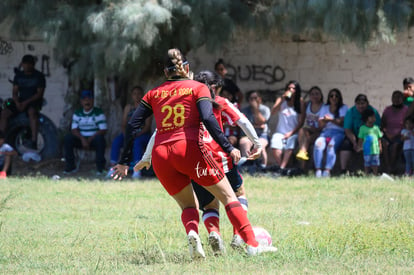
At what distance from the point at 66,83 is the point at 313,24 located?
19.6 feet

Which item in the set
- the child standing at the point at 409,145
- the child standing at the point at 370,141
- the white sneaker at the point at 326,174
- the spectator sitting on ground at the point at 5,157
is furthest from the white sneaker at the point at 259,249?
the spectator sitting on ground at the point at 5,157

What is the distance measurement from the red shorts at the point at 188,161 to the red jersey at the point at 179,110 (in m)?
0.06

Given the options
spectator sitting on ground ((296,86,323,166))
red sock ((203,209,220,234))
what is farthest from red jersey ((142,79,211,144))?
spectator sitting on ground ((296,86,323,166))

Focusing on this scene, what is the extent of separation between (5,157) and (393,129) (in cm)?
674

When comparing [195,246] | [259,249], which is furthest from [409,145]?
[195,246]

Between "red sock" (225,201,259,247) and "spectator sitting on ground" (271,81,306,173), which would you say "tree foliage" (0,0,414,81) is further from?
"red sock" (225,201,259,247)

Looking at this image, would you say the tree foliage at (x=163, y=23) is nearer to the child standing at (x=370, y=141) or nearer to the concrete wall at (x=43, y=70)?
the child standing at (x=370, y=141)

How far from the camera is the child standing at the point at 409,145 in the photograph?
1267 cm

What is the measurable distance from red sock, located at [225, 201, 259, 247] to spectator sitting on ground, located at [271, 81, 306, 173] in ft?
24.3

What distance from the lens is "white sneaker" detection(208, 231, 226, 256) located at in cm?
623

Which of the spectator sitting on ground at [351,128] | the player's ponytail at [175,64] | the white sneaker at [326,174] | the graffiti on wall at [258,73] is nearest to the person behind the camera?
the player's ponytail at [175,64]

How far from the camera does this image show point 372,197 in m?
10.2

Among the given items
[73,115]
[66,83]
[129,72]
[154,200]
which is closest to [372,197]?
[154,200]

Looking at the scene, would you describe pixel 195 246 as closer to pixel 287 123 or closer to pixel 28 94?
pixel 287 123
